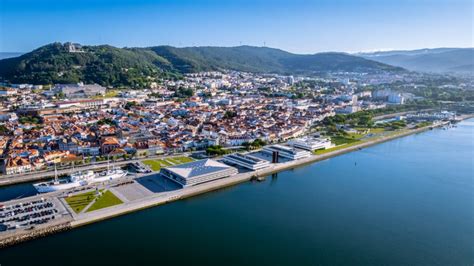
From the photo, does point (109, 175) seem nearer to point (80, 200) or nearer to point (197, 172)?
point (80, 200)

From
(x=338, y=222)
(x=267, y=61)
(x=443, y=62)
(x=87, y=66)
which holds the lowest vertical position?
(x=338, y=222)

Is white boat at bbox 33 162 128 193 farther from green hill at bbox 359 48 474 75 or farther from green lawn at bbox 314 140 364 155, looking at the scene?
green hill at bbox 359 48 474 75

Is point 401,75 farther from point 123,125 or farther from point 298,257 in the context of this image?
point 298,257

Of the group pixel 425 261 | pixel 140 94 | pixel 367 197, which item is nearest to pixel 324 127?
pixel 367 197

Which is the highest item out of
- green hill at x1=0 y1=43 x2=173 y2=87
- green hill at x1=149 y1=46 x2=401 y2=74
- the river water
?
green hill at x1=149 y1=46 x2=401 y2=74

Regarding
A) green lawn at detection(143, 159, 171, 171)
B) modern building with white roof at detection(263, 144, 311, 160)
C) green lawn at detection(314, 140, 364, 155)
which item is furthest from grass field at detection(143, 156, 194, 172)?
green lawn at detection(314, 140, 364, 155)

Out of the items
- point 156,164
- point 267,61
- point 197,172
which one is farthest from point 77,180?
point 267,61

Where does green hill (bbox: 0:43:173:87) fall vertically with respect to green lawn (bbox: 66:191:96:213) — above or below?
above
